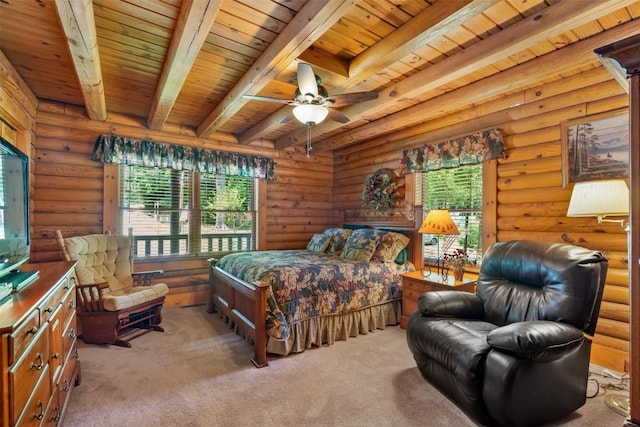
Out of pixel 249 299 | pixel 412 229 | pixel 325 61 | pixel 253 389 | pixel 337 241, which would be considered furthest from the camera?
pixel 337 241

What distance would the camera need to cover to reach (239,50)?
2477 mm

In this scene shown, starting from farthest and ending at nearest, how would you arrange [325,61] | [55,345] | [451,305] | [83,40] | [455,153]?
[455,153], [325,61], [451,305], [83,40], [55,345]

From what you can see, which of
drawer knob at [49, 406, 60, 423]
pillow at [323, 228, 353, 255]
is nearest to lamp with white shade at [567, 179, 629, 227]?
pillow at [323, 228, 353, 255]

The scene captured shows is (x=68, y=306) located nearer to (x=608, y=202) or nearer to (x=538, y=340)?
(x=538, y=340)

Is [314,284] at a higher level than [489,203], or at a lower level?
lower

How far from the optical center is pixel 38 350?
4.36 feet

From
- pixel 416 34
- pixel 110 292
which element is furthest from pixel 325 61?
pixel 110 292

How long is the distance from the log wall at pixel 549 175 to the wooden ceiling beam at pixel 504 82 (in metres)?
0.16

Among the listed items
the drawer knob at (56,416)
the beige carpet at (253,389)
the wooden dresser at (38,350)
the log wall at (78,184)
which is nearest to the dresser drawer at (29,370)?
the wooden dresser at (38,350)

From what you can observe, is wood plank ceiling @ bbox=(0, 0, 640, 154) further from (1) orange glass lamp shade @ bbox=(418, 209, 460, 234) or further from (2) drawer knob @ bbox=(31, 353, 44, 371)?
(2) drawer knob @ bbox=(31, 353, 44, 371)

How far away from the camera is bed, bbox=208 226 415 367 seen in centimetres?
271

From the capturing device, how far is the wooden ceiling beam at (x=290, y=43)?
69.8 inches

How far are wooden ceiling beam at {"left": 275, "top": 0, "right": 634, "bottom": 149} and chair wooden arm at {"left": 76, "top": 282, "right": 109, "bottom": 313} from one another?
3.20 metres

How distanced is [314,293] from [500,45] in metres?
2.49
